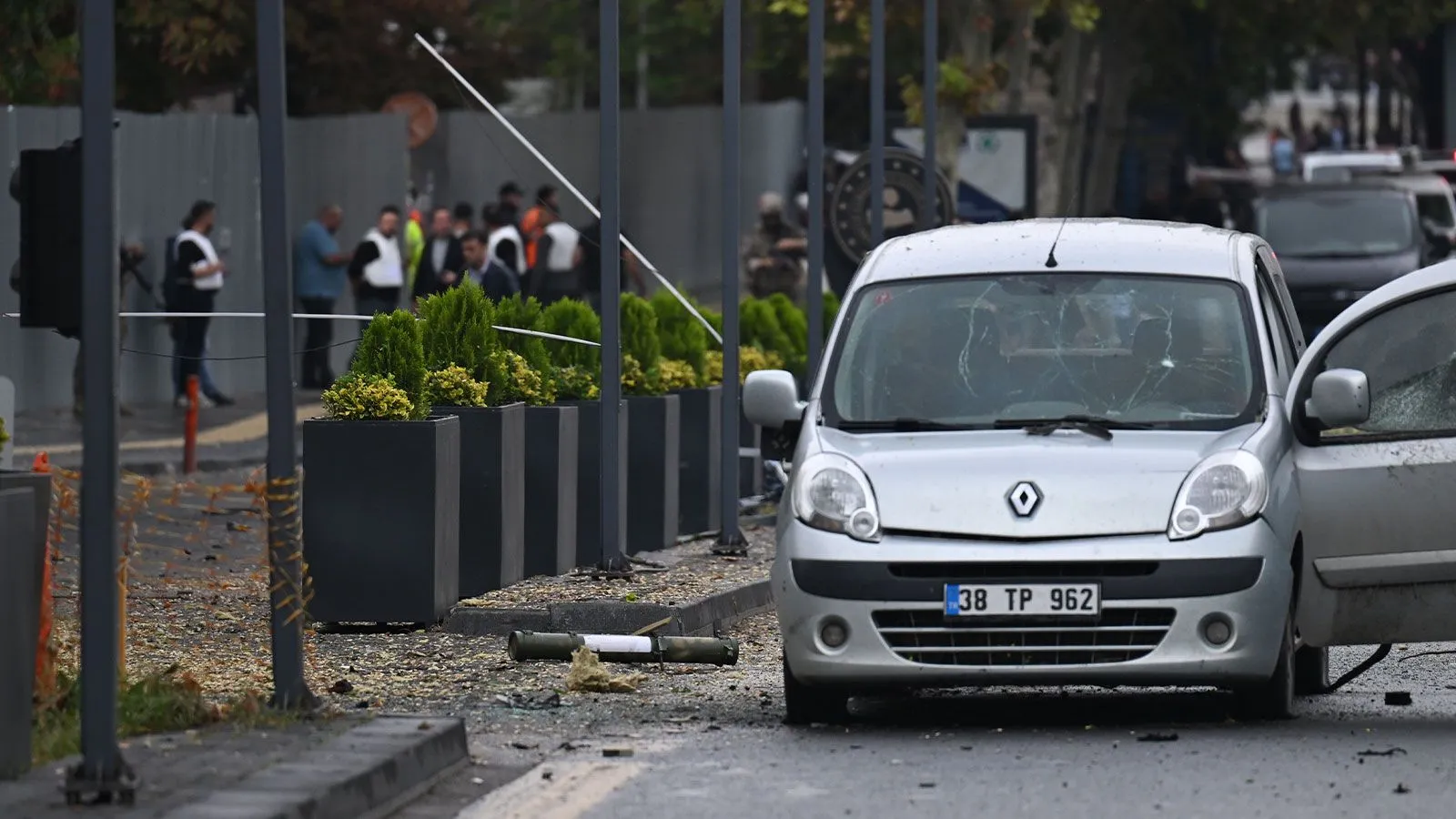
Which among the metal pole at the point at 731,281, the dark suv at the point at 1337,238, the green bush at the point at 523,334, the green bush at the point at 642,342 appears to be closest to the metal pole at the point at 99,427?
the green bush at the point at 523,334

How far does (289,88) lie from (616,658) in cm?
2885

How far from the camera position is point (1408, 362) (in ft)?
36.8

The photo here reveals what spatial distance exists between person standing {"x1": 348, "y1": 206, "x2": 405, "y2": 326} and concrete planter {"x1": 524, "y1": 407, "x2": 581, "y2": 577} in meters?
17.8

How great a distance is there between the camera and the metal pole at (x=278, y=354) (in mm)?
9922

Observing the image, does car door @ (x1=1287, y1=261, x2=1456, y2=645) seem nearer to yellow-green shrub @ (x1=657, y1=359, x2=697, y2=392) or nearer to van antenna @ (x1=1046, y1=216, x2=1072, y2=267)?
van antenna @ (x1=1046, y1=216, x2=1072, y2=267)

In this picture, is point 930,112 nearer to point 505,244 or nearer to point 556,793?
point 505,244

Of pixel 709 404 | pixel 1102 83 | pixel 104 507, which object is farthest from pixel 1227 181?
pixel 104 507

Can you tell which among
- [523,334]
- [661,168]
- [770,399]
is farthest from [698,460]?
[661,168]

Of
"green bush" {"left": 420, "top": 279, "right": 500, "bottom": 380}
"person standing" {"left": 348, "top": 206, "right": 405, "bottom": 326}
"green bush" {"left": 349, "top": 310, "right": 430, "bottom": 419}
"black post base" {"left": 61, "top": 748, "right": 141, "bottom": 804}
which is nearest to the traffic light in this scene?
"black post base" {"left": 61, "top": 748, "right": 141, "bottom": 804}

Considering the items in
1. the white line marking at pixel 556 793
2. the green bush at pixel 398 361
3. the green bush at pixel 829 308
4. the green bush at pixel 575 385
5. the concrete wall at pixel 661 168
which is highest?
the concrete wall at pixel 661 168

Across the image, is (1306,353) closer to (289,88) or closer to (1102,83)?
(289,88)

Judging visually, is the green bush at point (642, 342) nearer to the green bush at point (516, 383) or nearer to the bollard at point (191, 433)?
the green bush at point (516, 383)

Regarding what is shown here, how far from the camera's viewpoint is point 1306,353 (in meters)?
11.2

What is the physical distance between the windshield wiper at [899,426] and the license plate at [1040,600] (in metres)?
0.88
